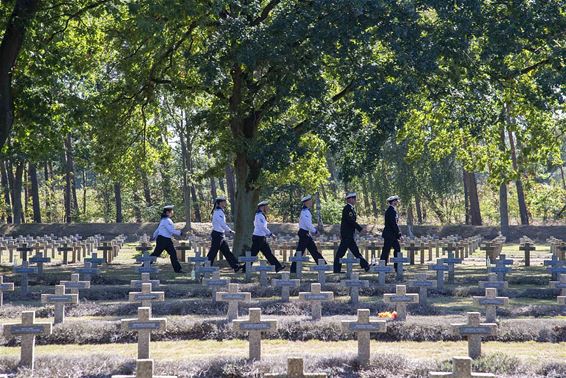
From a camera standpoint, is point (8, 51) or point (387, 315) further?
point (8, 51)

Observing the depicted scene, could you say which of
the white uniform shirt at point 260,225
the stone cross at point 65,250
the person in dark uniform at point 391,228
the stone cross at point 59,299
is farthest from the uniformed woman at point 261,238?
the stone cross at point 59,299

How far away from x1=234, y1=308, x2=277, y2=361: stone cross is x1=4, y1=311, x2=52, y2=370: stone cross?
7.10 ft

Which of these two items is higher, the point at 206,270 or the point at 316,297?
the point at 206,270

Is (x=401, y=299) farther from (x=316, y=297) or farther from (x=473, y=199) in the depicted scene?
(x=473, y=199)

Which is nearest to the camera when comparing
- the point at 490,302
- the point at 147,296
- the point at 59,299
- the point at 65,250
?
the point at 490,302

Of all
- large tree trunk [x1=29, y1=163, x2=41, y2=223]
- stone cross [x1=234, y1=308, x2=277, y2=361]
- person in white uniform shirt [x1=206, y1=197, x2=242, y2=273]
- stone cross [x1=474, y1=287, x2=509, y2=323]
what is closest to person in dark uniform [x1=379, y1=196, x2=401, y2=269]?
person in white uniform shirt [x1=206, y1=197, x2=242, y2=273]

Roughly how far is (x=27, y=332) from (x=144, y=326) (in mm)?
1289

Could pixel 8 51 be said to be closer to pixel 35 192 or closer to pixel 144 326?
pixel 144 326

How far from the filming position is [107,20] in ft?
83.3

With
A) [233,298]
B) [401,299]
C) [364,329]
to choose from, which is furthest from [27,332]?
[401,299]

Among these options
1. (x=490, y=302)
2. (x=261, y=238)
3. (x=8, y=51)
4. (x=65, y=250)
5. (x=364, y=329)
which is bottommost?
(x=364, y=329)

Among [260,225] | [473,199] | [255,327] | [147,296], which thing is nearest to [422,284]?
[147,296]

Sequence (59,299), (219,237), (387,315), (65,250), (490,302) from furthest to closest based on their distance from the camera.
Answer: (65,250) → (219,237) → (387,315) → (59,299) → (490,302)

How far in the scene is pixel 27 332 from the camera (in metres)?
9.57
